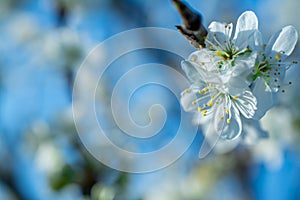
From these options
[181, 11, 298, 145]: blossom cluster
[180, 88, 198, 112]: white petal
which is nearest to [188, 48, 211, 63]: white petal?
[181, 11, 298, 145]: blossom cluster

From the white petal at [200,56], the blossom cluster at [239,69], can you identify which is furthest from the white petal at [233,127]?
the white petal at [200,56]

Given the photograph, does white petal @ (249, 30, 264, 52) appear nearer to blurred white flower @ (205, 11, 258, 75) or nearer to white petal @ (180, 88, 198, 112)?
blurred white flower @ (205, 11, 258, 75)

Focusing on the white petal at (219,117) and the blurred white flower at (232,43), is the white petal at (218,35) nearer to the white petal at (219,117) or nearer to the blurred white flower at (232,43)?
the blurred white flower at (232,43)

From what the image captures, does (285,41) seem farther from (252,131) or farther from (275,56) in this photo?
(252,131)


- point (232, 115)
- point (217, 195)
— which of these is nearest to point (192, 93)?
point (232, 115)

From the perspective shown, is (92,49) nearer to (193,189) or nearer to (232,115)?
(193,189)

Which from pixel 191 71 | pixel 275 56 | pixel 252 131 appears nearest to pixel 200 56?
pixel 191 71
